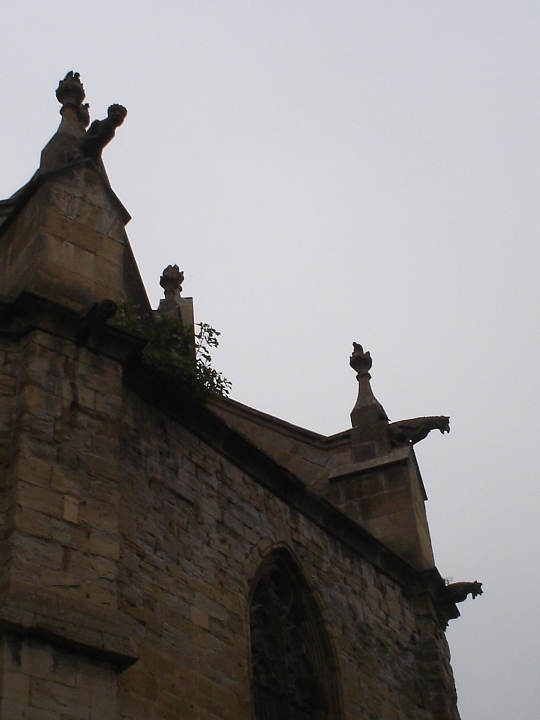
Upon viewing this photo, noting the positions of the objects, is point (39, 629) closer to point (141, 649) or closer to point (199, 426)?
point (141, 649)

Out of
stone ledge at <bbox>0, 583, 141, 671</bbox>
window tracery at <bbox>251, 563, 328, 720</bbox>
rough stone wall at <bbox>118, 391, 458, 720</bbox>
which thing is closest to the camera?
stone ledge at <bbox>0, 583, 141, 671</bbox>

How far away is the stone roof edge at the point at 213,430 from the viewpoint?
8.24 m

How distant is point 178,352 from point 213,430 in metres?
0.81

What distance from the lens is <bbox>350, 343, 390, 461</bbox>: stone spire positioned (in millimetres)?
14422

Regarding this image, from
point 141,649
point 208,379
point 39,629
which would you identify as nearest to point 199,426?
point 208,379

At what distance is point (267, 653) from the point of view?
33.2 feet

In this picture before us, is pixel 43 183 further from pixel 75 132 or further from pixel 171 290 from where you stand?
pixel 171 290

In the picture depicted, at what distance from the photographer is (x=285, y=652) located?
10422 millimetres

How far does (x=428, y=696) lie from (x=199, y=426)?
487 centimetres

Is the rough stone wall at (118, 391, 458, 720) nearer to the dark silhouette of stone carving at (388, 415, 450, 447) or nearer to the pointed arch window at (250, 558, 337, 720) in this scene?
the pointed arch window at (250, 558, 337, 720)

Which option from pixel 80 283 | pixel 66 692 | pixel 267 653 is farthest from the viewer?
pixel 267 653

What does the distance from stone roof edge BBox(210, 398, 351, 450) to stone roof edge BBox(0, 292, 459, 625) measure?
2.16 m

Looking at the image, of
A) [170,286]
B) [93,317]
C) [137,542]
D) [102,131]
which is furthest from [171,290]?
[137,542]

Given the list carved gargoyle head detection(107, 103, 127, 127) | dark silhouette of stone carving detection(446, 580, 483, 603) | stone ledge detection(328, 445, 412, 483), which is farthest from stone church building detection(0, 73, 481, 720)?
stone ledge detection(328, 445, 412, 483)
